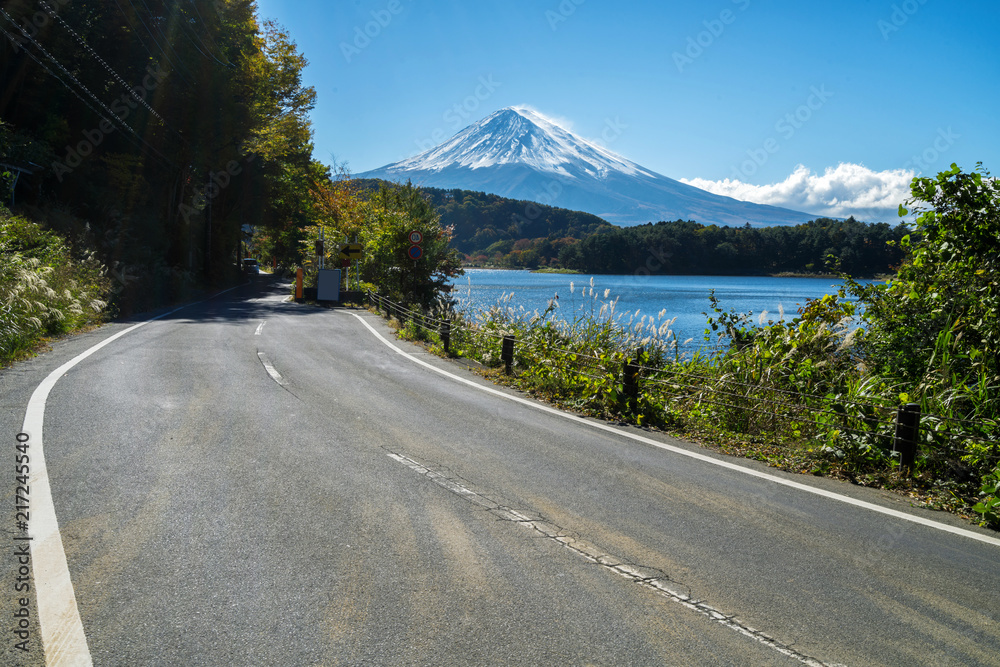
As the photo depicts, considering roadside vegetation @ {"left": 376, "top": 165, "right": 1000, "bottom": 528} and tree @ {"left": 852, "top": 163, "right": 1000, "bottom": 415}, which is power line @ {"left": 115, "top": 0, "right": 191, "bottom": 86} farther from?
tree @ {"left": 852, "top": 163, "right": 1000, "bottom": 415}

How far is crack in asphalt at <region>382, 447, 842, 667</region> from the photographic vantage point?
10.4 feet

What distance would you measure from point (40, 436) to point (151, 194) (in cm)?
3301

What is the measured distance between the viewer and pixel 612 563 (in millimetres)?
3924

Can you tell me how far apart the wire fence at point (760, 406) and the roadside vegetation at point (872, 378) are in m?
Answer: 0.02

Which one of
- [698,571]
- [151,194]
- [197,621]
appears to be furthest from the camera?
[151,194]

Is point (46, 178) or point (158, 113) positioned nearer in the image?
point (46, 178)

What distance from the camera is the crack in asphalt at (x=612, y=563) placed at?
316 cm

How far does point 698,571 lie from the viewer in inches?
152

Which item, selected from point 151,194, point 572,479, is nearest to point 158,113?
point 151,194

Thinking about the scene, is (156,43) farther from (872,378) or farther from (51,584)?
(872,378)

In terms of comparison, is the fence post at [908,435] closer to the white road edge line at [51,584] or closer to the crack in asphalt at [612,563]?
the crack in asphalt at [612,563]

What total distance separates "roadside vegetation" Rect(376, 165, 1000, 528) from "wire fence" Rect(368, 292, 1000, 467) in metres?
0.02

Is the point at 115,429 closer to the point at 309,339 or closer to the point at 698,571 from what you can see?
the point at 698,571

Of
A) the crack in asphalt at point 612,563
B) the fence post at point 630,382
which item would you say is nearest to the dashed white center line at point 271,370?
the crack in asphalt at point 612,563
